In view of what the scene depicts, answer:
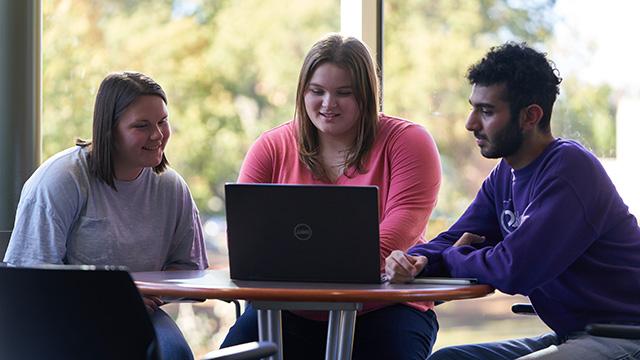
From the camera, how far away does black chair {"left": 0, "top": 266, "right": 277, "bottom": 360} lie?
72.1 inches

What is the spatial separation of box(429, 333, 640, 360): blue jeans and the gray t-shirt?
0.93 metres

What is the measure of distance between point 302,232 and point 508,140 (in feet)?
1.91

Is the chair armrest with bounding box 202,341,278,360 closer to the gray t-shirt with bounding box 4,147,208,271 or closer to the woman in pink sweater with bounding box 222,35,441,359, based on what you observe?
the woman in pink sweater with bounding box 222,35,441,359

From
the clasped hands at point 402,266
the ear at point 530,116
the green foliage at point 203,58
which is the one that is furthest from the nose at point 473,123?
the green foliage at point 203,58

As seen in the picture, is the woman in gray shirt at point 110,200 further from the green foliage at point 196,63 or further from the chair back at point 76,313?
the green foliage at point 196,63

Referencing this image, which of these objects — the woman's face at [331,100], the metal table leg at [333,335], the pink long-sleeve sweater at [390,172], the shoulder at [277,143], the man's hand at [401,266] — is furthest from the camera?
the shoulder at [277,143]

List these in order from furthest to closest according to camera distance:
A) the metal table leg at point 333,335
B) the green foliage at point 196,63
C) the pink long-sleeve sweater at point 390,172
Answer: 1. the green foliage at point 196,63
2. the pink long-sleeve sweater at point 390,172
3. the metal table leg at point 333,335

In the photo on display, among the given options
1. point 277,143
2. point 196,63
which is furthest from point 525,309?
point 196,63

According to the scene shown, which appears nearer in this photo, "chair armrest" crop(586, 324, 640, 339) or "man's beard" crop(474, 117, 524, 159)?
"chair armrest" crop(586, 324, 640, 339)

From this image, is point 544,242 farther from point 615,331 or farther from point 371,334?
point 371,334

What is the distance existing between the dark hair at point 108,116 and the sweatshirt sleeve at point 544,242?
1.15 m

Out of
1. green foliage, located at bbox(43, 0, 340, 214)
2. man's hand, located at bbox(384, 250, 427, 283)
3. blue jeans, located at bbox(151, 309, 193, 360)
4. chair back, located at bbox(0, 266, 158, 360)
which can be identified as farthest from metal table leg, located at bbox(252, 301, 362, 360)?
green foliage, located at bbox(43, 0, 340, 214)

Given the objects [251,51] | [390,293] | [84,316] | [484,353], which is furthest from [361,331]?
[251,51]

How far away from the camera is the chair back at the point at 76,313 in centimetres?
183
